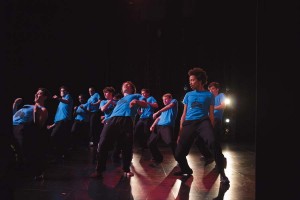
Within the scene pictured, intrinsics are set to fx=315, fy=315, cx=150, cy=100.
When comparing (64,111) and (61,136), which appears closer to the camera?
(61,136)

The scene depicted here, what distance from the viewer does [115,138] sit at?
18.7ft

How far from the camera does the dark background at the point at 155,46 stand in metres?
10.8

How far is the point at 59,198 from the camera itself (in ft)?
14.0

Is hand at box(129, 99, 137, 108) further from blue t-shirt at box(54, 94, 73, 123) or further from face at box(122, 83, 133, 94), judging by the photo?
blue t-shirt at box(54, 94, 73, 123)

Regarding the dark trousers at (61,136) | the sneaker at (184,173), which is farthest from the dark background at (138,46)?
the sneaker at (184,173)

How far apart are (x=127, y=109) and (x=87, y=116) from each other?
448cm

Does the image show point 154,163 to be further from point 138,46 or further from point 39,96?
point 138,46

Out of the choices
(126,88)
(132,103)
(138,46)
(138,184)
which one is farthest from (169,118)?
(138,46)

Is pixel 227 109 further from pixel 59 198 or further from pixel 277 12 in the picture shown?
pixel 277 12

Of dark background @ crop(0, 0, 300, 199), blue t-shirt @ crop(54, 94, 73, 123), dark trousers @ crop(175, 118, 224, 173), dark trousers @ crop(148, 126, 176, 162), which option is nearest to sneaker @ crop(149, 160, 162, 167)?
dark trousers @ crop(148, 126, 176, 162)

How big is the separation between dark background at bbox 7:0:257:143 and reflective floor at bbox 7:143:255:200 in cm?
485

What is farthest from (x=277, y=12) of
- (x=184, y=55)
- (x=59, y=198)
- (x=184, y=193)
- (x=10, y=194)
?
(x=184, y=55)

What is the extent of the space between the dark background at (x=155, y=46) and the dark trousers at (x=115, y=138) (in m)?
5.13

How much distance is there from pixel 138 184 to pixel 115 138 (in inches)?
38.9
